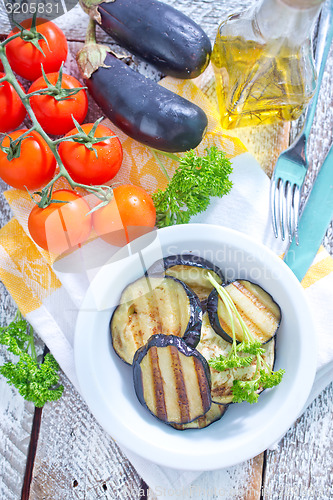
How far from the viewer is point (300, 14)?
78cm

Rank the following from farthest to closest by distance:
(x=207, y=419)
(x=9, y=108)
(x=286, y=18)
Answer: (x=9, y=108)
(x=207, y=419)
(x=286, y=18)

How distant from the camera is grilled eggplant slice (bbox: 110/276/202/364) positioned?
3.04 ft

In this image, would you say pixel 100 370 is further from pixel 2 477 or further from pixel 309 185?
pixel 309 185

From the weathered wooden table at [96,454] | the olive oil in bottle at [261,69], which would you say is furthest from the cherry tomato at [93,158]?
the olive oil in bottle at [261,69]

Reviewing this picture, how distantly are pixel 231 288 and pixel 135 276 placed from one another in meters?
0.19

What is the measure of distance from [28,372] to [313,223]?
0.72m

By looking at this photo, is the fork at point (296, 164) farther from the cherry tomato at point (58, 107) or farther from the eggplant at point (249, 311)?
the cherry tomato at point (58, 107)

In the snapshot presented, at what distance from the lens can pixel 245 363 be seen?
2.83ft

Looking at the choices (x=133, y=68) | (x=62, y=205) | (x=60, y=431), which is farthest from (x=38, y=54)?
(x=60, y=431)

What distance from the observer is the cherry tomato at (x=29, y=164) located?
3.21 feet

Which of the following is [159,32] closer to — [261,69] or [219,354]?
[261,69]

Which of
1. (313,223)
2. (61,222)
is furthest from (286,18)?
(61,222)

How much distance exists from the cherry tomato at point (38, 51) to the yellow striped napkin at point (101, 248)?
0.72 ft

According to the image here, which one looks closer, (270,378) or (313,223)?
(270,378)
